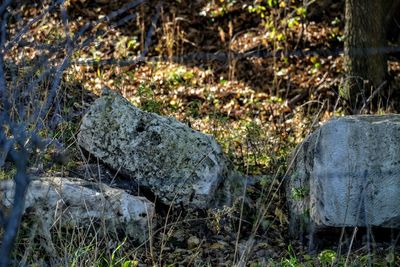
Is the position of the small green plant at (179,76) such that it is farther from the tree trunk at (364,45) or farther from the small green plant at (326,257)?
the small green plant at (326,257)

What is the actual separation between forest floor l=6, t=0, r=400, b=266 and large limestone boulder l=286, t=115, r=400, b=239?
1.92ft

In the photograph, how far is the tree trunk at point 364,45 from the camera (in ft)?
27.3

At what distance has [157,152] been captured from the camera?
5.52 meters

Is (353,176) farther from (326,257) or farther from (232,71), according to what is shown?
(232,71)

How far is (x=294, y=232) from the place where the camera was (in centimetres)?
537

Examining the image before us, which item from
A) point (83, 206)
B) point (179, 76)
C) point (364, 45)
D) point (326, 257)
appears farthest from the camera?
point (179, 76)

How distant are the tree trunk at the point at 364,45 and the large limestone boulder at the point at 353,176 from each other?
122 inches

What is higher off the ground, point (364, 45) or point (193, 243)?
point (364, 45)

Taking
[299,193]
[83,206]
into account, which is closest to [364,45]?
[299,193]

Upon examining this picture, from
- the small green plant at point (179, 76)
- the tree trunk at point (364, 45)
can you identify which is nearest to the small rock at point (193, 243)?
the tree trunk at point (364, 45)

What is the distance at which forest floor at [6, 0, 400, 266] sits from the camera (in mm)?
6730

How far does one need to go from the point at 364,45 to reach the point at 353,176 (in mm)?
3743

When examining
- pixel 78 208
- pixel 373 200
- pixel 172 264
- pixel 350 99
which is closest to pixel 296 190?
pixel 373 200

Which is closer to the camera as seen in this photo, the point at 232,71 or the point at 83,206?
the point at 83,206
